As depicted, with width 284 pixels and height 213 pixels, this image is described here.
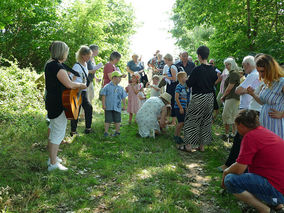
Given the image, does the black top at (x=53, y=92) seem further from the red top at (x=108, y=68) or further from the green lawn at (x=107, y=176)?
the red top at (x=108, y=68)

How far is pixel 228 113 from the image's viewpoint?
722cm

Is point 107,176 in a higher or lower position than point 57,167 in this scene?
lower

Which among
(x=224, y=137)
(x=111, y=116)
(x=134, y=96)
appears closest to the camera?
(x=111, y=116)

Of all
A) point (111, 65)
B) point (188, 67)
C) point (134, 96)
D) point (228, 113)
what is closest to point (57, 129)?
point (111, 65)

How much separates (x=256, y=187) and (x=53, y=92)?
11.3 ft

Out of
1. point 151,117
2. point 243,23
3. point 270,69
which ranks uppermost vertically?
point 243,23

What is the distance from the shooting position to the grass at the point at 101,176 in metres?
3.56

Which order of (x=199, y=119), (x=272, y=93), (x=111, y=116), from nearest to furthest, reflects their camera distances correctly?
(x=272, y=93) < (x=199, y=119) < (x=111, y=116)

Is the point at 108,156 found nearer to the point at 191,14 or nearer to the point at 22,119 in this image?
the point at 22,119

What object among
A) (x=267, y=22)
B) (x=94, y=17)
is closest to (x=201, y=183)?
(x=267, y=22)

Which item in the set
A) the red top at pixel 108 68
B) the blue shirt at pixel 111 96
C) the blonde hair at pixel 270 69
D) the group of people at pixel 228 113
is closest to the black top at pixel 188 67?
the group of people at pixel 228 113

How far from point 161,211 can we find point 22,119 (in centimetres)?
420

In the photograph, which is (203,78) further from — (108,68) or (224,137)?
(108,68)

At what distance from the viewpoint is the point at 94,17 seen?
11.8 metres
